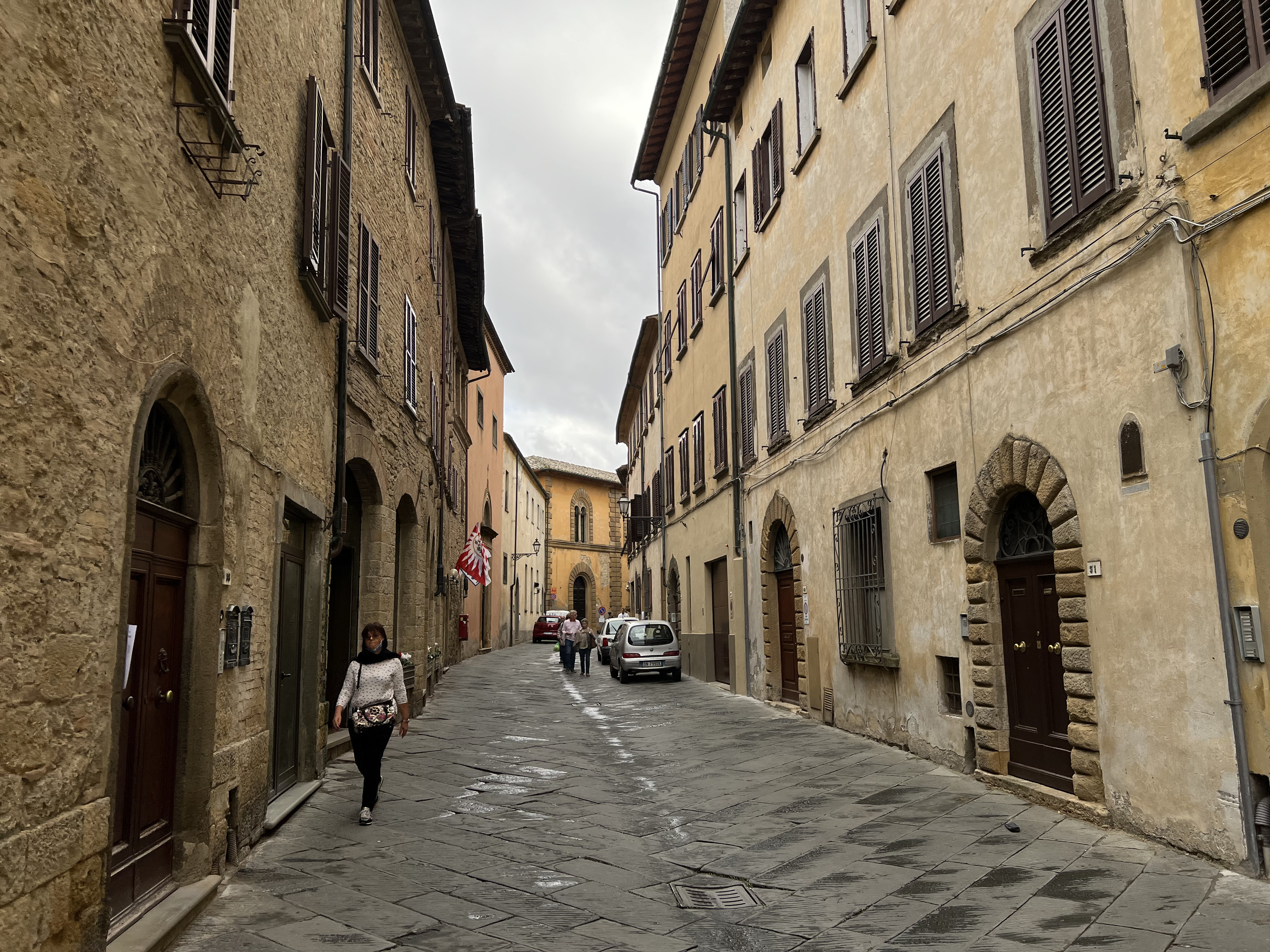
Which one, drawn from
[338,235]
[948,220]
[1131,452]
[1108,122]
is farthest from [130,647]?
[948,220]

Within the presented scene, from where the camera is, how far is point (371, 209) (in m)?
11.4

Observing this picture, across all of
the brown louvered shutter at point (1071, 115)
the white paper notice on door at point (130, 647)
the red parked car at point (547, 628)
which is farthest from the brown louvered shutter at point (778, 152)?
the red parked car at point (547, 628)

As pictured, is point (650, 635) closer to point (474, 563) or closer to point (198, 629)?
point (474, 563)

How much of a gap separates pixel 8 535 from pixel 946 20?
8.62 m

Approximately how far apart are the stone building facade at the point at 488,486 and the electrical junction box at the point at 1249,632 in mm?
24747

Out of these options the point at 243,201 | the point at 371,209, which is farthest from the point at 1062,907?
the point at 371,209

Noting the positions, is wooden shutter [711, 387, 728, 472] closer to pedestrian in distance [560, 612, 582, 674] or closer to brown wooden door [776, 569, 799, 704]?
brown wooden door [776, 569, 799, 704]

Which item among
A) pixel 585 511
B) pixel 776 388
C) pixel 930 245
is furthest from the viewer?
pixel 585 511

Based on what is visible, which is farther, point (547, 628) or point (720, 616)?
point (547, 628)

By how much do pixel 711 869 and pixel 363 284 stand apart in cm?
737

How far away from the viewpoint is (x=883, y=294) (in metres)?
10.6

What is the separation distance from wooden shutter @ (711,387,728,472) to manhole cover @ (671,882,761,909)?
43.0ft

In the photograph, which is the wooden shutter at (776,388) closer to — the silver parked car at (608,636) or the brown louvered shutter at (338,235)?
the brown louvered shutter at (338,235)

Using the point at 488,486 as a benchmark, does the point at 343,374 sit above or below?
below
